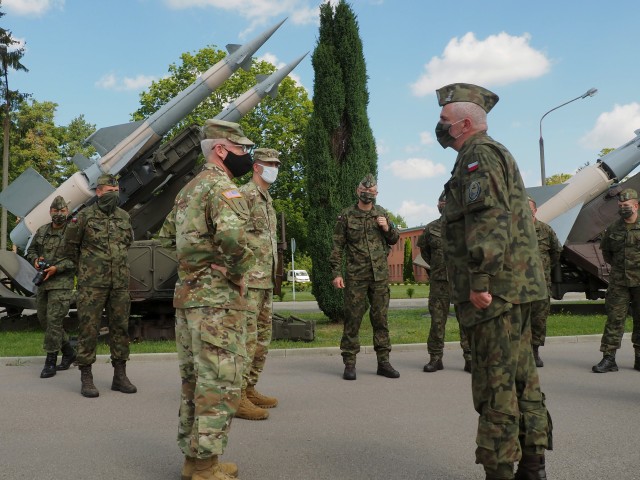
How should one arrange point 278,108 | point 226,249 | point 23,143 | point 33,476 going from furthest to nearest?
point 23,143
point 278,108
point 33,476
point 226,249

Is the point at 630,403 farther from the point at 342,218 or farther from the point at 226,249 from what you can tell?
the point at 226,249

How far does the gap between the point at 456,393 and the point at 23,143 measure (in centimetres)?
3751

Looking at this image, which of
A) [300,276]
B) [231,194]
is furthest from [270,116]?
[231,194]

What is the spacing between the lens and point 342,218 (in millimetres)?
7172

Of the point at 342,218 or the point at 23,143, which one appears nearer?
the point at 342,218

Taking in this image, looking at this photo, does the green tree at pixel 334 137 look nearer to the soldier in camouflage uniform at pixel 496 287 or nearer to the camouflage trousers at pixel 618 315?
the camouflage trousers at pixel 618 315

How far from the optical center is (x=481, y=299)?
10.2 feet

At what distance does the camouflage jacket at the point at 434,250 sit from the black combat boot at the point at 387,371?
4.39ft

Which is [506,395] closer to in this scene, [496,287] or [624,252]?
[496,287]

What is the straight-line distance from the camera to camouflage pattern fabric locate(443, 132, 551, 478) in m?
3.10

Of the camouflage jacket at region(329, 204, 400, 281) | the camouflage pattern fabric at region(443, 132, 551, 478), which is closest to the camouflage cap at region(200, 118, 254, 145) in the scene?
the camouflage pattern fabric at region(443, 132, 551, 478)

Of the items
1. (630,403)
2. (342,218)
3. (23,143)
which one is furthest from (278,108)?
(630,403)

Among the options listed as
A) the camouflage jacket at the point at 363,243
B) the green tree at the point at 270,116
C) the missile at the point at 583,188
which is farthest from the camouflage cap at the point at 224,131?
the green tree at the point at 270,116

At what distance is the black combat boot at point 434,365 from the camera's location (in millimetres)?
7449
